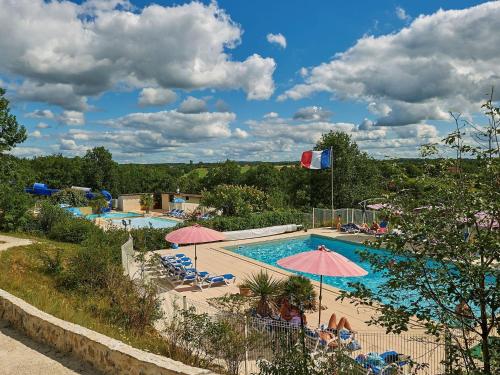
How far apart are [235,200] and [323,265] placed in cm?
1791

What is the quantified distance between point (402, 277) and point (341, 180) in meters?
29.9

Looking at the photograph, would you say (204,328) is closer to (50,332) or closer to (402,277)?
(50,332)

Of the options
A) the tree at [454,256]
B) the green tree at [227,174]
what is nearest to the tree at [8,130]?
the tree at [454,256]

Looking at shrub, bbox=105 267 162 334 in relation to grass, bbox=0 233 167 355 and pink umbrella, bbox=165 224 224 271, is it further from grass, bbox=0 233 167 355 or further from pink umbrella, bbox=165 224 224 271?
pink umbrella, bbox=165 224 224 271

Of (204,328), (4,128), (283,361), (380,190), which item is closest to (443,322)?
(380,190)

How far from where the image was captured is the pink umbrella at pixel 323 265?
25.9ft

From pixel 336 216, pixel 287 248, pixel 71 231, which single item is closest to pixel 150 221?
pixel 71 231

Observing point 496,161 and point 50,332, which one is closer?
point 496,161

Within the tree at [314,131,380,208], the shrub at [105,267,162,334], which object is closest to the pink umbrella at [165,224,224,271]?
the shrub at [105,267,162,334]

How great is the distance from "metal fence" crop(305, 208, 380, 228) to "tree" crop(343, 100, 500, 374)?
2194 cm

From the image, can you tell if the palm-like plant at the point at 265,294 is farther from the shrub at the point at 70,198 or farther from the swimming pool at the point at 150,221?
the shrub at the point at 70,198

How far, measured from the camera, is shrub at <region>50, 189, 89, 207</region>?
3453 cm

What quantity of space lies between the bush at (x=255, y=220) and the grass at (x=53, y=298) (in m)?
9.95

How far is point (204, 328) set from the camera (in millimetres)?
6715
